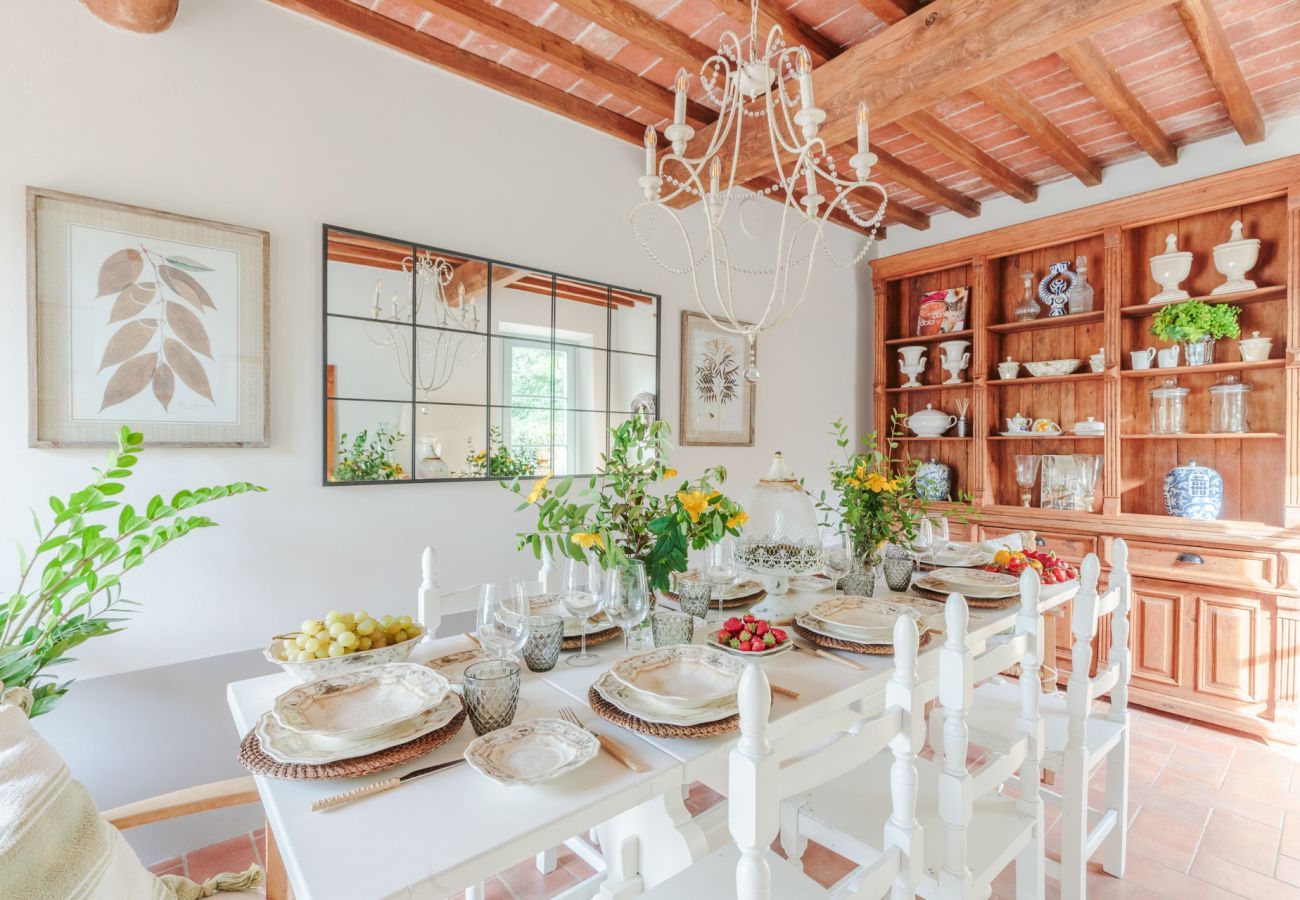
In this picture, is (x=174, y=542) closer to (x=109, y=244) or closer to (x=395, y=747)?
(x=109, y=244)

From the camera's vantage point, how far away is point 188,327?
1698mm

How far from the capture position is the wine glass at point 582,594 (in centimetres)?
126

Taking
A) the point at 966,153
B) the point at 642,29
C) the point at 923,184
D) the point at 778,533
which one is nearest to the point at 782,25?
the point at 642,29

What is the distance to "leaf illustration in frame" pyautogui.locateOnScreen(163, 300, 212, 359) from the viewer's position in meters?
1.67

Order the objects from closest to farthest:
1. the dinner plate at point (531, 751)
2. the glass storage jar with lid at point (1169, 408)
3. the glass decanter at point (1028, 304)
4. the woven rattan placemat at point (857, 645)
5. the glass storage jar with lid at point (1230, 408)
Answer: the dinner plate at point (531, 751) < the woven rattan placemat at point (857, 645) < the glass storage jar with lid at point (1230, 408) < the glass storage jar with lid at point (1169, 408) < the glass decanter at point (1028, 304)

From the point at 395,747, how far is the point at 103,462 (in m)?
1.35

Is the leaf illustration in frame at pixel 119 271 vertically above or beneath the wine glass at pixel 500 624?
above

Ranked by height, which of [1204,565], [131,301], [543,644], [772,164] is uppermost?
[772,164]

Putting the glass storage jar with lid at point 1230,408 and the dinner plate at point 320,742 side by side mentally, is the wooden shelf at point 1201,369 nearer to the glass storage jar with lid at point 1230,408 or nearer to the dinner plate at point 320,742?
the glass storage jar with lid at point 1230,408

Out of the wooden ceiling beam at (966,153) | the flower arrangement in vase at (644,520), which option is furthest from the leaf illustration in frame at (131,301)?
the wooden ceiling beam at (966,153)

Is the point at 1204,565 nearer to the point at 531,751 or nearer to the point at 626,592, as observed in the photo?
the point at 626,592

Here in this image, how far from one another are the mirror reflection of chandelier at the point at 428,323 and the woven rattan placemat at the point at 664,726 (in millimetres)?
1453

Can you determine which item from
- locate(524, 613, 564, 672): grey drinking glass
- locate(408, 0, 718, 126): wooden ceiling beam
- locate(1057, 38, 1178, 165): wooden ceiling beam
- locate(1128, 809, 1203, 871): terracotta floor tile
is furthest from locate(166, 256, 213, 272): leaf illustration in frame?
locate(1128, 809, 1203, 871): terracotta floor tile

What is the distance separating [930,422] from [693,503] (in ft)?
9.29
